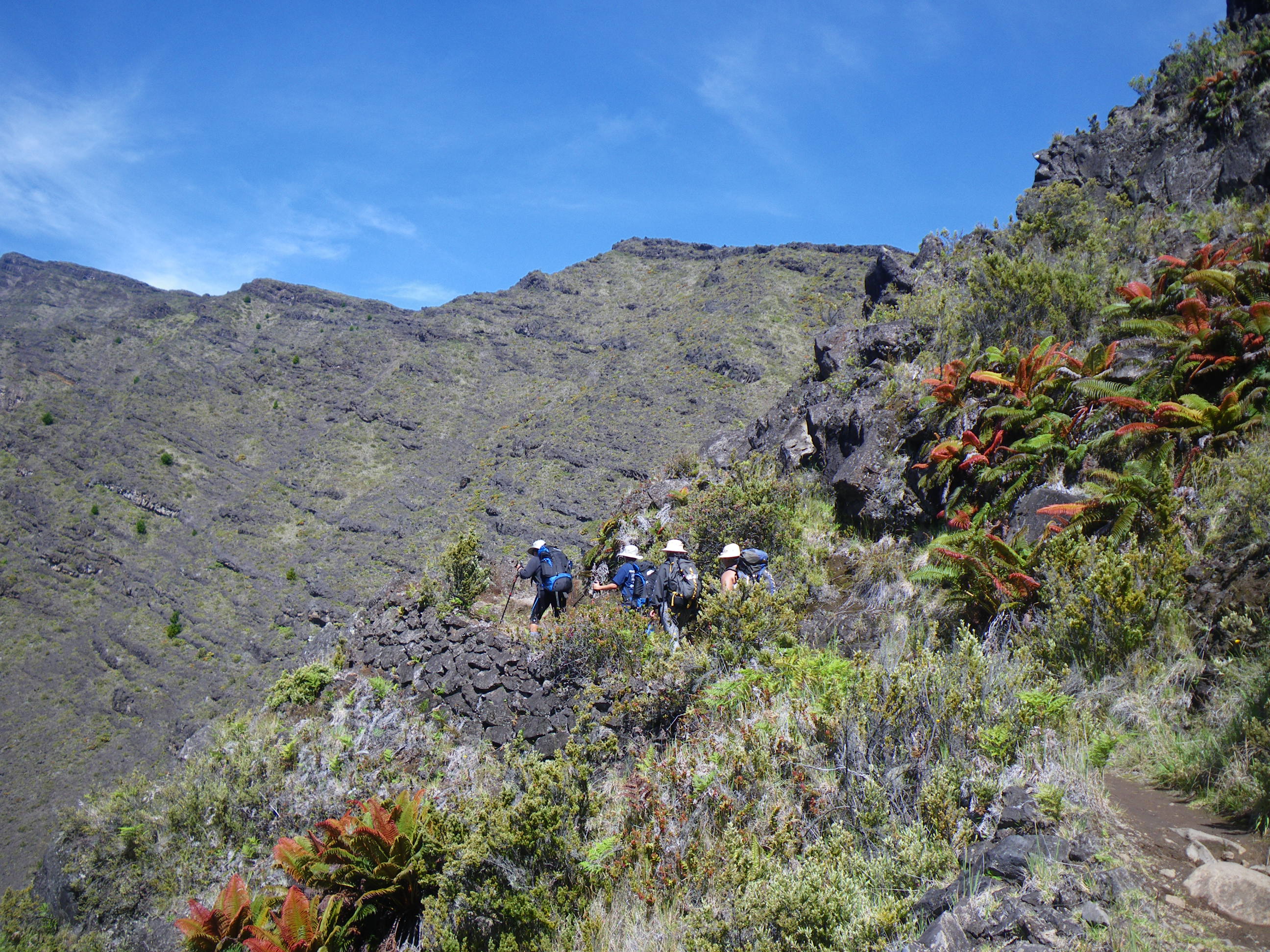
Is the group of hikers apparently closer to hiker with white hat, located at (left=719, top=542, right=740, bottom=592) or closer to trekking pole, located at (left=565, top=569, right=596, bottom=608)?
hiker with white hat, located at (left=719, top=542, right=740, bottom=592)

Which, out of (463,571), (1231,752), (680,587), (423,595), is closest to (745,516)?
(680,587)

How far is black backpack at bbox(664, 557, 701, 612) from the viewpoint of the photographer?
8.02 meters

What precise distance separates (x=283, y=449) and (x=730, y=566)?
68.1 metres

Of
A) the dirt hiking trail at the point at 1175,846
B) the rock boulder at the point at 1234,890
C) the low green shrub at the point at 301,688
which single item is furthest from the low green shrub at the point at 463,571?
the rock boulder at the point at 1234,890

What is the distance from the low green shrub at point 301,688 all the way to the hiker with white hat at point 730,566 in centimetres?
536

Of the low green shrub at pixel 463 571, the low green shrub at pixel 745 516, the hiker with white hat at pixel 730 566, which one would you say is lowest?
the low green shrub at pixel 463 571

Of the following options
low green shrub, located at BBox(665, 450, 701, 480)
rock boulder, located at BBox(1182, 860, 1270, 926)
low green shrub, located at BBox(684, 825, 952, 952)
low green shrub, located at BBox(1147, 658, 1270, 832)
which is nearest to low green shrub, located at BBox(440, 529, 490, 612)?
low green shrub, located at BBox(665, 450, 701, 480)

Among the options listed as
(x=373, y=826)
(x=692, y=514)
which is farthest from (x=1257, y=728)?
(x=692, y=514)

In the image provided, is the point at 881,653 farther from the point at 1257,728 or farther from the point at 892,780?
the point at 1257,728

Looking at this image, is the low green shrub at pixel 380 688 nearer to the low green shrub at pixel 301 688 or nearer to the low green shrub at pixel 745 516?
the low green shrub at pixel 301 688

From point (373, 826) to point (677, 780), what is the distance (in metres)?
2.28

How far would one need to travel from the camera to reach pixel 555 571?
9.38m

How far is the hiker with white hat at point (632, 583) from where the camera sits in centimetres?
807

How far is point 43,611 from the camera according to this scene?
1975 inches
